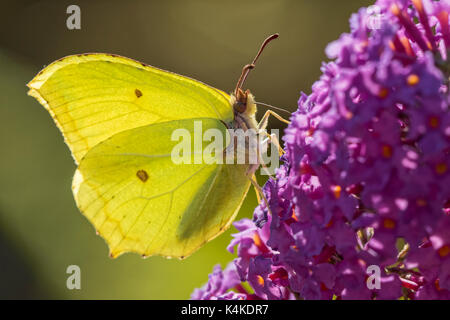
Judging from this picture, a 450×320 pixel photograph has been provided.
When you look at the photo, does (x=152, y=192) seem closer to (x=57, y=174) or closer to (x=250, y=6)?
(x=57, y=174)

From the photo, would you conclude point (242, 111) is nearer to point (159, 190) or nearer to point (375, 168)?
point (159, 190)

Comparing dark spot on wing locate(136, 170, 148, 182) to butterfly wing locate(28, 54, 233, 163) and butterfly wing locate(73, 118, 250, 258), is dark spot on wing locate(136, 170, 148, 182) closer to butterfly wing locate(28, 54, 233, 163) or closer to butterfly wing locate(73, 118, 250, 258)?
butterfly wing locate(73, 118, 250, 258)

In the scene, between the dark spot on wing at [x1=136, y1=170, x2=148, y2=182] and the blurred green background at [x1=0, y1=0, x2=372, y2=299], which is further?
the blurred green background at [x1=0, y1=0, x2=372, y2=299]

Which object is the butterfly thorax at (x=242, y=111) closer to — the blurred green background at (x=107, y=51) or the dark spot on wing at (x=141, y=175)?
the dark spot on wing at (x=141, y=175)

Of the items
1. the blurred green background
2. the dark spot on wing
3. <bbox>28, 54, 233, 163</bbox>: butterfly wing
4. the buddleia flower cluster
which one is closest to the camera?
the buddleia flower cluster

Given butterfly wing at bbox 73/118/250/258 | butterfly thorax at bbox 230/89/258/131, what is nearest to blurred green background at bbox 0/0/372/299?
butterfly wing at bbox 73/118/250/258
